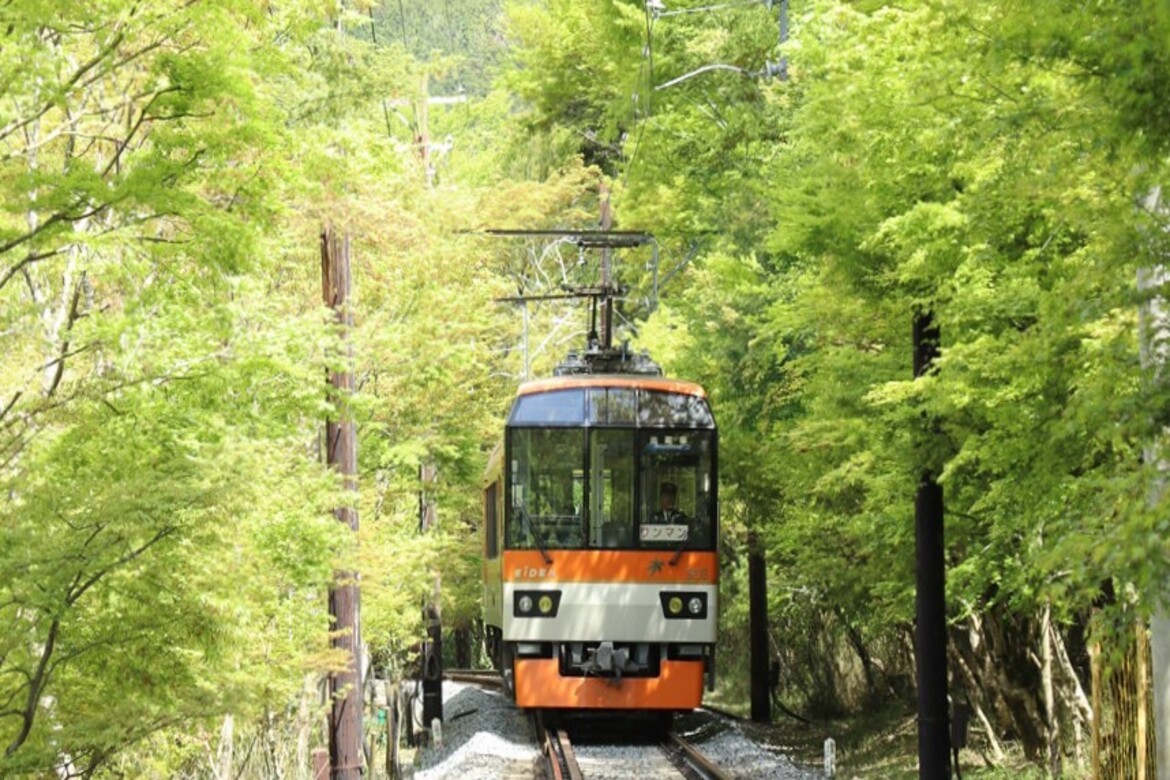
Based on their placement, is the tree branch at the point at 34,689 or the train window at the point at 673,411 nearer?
the tree branch at the point at 34,689

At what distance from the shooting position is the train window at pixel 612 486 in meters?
17.5

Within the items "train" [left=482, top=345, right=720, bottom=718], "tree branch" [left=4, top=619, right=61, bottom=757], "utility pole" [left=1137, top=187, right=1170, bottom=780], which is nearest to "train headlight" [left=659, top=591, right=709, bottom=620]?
"train" [left=482, top=345, right=720, bottom=718]

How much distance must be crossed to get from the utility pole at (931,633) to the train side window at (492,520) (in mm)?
5731

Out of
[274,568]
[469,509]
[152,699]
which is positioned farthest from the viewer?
[469,509]

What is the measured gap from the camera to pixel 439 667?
23562mm

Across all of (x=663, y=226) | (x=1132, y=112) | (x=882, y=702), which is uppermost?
(x=663, y=226)

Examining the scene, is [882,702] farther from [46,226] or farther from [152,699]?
[46,226]

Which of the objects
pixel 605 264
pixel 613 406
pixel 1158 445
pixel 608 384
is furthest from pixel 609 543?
Result: pixel 605 264

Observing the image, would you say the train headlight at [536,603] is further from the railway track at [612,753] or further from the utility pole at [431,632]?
Answer: the utility pole at [431,632]

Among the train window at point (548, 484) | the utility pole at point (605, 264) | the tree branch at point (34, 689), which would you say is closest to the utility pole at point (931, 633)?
the train window at point (548, 484)

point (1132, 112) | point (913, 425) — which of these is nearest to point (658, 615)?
point (913, 425)

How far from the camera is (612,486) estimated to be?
17.5m

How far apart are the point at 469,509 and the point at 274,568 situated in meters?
17.9

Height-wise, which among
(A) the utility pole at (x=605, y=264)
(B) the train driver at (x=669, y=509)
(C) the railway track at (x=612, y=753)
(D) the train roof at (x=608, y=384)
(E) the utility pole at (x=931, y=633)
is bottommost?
(C) the railway track at (x=612, y=753)
